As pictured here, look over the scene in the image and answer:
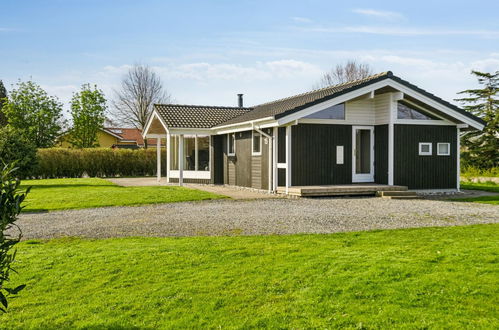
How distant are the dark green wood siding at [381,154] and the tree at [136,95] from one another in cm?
3432

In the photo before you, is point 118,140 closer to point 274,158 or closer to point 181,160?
point 181,160

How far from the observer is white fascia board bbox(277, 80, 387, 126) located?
14.6 m

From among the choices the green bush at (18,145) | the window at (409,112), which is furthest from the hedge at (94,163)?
the window at (409,112)

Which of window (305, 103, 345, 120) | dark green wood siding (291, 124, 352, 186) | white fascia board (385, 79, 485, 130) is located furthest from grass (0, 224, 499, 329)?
white fascia board (385, 79, 485, 130)

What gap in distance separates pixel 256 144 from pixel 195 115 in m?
5.24

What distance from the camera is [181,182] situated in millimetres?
19766

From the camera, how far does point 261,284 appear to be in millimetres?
5445

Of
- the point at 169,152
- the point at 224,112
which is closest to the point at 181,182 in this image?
the point at 169,152

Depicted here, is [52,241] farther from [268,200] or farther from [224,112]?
[224,112]

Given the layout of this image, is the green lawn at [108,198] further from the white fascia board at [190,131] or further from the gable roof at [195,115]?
the gable roof at [195,115]

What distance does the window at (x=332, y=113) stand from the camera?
15602 millimetres

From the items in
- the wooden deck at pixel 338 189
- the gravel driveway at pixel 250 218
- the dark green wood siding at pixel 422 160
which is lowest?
the gravel driveway at pixel 250 218

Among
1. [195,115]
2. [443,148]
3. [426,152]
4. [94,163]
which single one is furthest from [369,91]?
[94,163]

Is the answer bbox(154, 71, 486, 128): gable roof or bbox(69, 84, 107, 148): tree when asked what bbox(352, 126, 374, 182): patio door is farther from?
bbox(69, 84, 107, 148): tree
